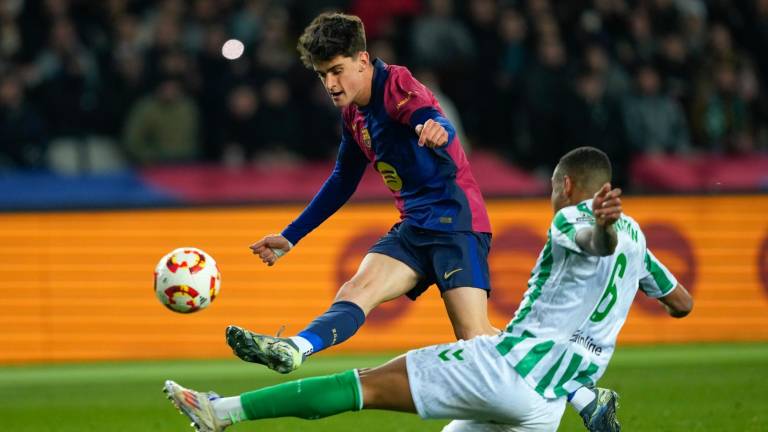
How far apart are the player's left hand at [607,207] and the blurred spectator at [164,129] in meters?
9.11

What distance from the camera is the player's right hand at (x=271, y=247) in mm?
6816

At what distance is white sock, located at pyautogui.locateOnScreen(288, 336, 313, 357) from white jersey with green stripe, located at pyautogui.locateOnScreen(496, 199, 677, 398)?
0.99 m

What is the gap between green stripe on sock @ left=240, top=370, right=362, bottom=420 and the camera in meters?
5.22

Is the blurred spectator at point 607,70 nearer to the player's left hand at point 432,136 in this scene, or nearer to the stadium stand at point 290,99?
the stadium stand at point 290,99

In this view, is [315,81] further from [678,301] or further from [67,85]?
[678,301]

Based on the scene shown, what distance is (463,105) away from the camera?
13.6 m

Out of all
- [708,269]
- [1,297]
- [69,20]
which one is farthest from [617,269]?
[69,20]

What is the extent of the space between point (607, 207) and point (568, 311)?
0.57m

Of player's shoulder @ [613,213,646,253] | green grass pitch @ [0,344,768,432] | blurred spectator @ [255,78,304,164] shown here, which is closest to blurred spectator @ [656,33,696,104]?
green grass pitch @ [0,344,768,432]

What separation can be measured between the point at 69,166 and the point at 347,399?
890 centimetres

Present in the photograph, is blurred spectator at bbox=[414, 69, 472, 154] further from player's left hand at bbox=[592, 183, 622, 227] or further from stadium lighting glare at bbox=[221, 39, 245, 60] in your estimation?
player's left hand at bbox=[592, 183, 622, 227]

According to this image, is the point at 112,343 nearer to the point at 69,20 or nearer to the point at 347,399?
the point at 69,20

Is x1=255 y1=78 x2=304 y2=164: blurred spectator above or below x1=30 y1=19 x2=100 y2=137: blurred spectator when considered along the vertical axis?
below

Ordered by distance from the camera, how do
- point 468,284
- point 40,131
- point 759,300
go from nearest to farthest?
point 468,284 → point 759,300 → point 40,131
